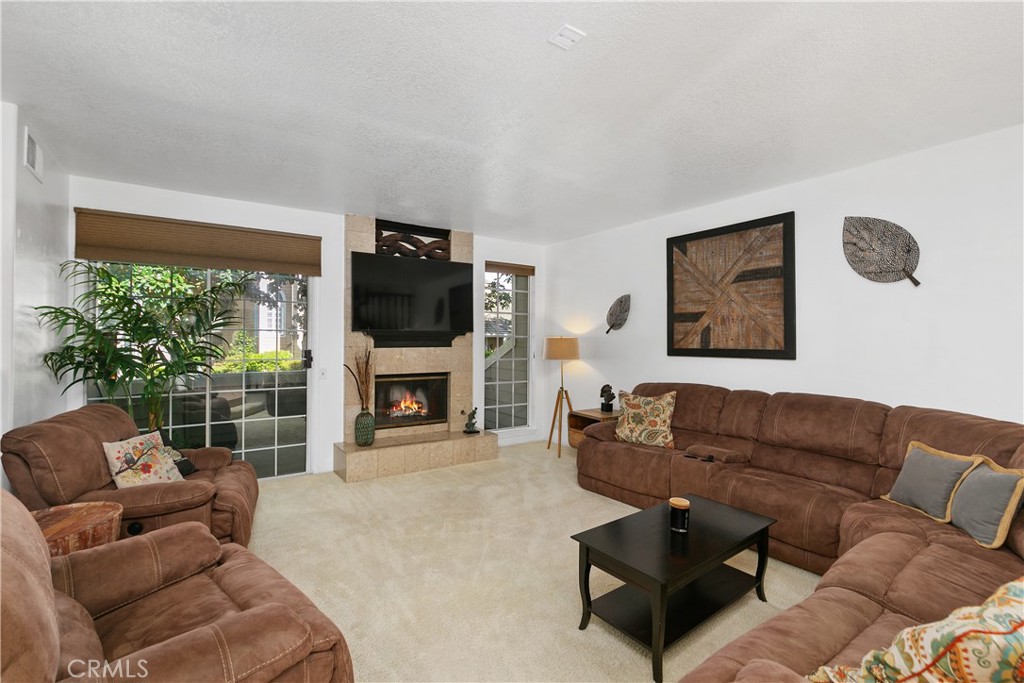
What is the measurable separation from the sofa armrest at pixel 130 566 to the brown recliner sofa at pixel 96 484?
0.72 metres

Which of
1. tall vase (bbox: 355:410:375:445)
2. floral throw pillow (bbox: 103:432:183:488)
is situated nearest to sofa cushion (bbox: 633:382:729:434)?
tall vase (bbox: 355:410:375:445)

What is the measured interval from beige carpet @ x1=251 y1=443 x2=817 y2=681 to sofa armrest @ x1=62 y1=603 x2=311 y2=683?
82cm

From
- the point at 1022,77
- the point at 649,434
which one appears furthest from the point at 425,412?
the point at 1022,77

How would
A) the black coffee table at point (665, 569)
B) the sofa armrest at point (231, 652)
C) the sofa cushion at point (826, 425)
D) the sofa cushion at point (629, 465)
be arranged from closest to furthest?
the sofa armrest at point (231, 652) → the black coffee table at point (665, 569) → the sofa cushion at point (826, 425) → the sofa cushion at point (629, 465)

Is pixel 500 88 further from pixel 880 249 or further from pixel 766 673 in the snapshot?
pixel 880 249

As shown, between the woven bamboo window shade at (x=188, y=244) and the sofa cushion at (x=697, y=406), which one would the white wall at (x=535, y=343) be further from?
the woven bamboo window shade at (x=188, y=244)

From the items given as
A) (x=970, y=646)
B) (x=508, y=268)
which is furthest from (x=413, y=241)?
(x=970, y=646)

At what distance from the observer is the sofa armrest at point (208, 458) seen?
320cm

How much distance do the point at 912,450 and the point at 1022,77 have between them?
194 cm

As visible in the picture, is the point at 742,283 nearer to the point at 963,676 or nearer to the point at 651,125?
the point at 651,125

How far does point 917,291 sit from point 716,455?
5.56ft

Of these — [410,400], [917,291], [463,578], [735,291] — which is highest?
[735,291]

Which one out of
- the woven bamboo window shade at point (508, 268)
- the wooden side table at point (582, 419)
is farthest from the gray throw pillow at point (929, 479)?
the woven bamboo window shade at point (508, 268)

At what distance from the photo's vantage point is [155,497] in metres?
2.36
